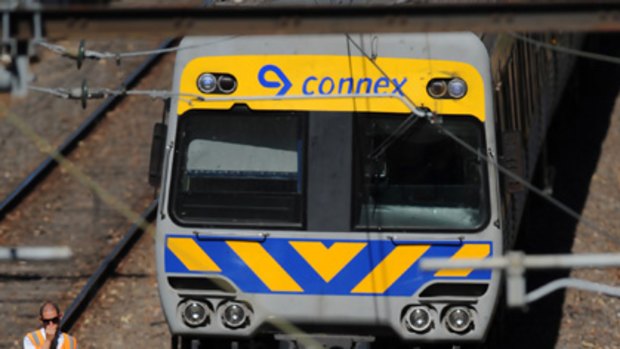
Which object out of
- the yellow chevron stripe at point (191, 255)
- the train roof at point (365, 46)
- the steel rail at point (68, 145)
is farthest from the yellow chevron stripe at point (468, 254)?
the steel rail at point (68, 145)

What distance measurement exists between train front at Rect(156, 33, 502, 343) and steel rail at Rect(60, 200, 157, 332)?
3.13 m

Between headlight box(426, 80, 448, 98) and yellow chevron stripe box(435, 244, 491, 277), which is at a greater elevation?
headlight box(426, 80, 448, 98)

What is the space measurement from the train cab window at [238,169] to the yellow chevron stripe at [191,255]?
16 centimetres

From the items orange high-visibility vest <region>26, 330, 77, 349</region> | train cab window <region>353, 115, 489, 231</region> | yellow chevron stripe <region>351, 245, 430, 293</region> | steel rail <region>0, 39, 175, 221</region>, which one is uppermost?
steel rail <region>0, 39, 175, 221</region>

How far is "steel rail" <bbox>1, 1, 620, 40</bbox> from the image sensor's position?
864cm

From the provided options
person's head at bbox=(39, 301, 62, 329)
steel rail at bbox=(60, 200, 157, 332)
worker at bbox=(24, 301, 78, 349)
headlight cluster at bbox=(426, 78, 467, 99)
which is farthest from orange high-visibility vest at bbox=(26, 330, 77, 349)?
headlight cluster at bbox=(426, 78, 467, 99)

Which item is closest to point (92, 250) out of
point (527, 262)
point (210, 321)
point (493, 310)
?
point (210, 321)

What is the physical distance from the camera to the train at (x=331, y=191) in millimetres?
11656

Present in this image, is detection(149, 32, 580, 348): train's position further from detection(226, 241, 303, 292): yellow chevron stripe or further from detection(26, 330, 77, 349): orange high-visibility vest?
detection(26, 330, 77, 349): orange high-visibility vest

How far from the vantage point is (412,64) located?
38.5ft

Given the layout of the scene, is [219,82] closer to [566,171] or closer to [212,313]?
[212,313]

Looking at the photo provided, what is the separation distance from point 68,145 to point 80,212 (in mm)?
1690

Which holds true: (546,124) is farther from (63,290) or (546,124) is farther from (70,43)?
(70,43)

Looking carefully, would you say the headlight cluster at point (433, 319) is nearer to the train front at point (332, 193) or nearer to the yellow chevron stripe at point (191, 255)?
the train front at point (332, 193)
